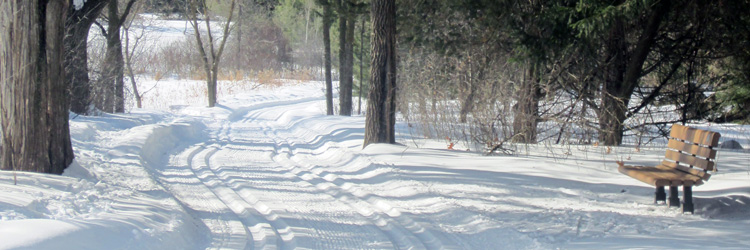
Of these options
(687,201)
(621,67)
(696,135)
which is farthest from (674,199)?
(621,67)

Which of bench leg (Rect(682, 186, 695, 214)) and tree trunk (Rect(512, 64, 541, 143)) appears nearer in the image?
bench leg (Rect(682, 186, 695, 214))

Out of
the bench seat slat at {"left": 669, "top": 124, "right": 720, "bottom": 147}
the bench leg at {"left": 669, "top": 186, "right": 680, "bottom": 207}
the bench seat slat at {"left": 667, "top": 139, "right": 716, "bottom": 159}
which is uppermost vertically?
the bench seat slat at {"left": 669, "top": 124, "right": 720, "bottom": 147}

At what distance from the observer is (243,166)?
10.6 meters

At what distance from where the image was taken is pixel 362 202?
25.1 feet

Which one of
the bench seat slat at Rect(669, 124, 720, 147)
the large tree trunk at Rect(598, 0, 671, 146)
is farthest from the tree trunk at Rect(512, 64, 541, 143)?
the bench seat slat at Rect(669, 124, 720, 147)

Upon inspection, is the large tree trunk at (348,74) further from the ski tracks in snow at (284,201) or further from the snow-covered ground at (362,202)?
the snow-covered ground at (362,202)

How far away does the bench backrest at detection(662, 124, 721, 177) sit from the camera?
611 cm

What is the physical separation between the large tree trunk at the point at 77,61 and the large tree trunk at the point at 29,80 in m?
4.47

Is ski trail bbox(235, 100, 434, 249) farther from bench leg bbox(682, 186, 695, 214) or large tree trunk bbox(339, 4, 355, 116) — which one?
large tree trunk bbox(339, 4, 355, 116)

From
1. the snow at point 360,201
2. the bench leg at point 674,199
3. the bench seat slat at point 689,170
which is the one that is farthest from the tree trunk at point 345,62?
the bench leg at point 674,199

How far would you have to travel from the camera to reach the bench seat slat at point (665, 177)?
6078mm

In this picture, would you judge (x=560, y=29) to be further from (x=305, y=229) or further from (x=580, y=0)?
(x=305, y=229)

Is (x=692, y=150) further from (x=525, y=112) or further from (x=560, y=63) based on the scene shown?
(x=560, y=63)

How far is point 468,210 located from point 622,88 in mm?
7386
